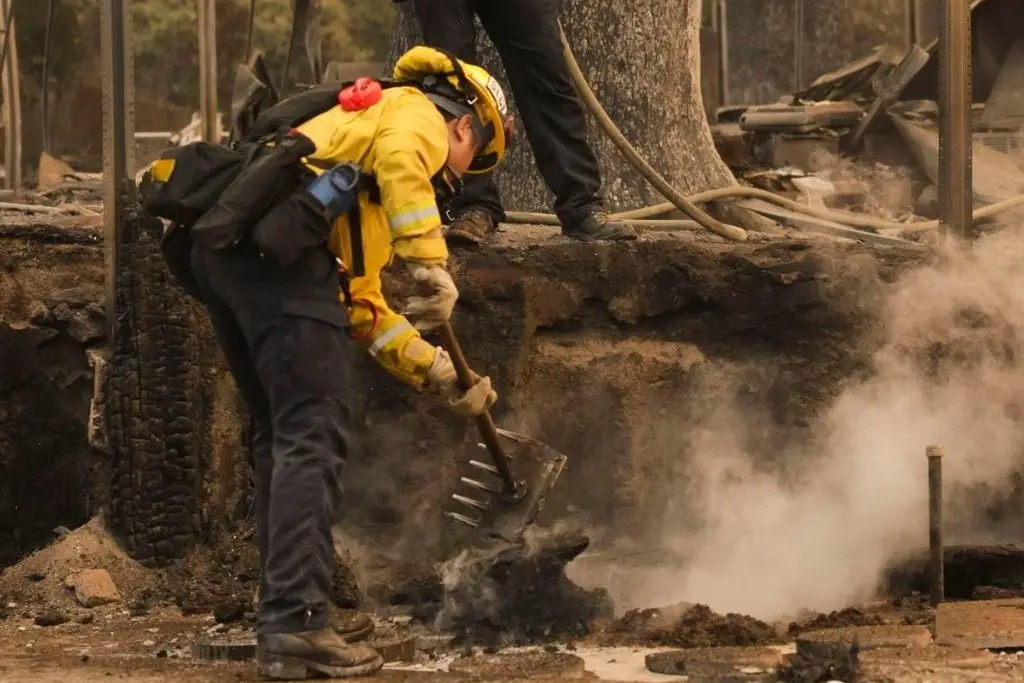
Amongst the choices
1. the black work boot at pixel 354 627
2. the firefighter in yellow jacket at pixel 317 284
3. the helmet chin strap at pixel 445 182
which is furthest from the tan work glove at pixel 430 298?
the black work boot at pixel 354 627

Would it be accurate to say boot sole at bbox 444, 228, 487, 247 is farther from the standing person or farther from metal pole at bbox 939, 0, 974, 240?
metal pole at bbox 939, 0, 974, 240

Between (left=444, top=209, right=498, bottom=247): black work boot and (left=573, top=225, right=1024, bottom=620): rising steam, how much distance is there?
1122mm

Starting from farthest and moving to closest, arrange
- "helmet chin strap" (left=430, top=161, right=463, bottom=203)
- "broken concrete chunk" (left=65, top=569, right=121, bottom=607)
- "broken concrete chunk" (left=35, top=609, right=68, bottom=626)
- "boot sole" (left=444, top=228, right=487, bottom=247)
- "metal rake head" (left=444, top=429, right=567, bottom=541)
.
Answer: "boot sole" (left=444, top=228, right=487, bottom=247) → "broken concrete chunk" (left=65, top=569, right=121, bottom=607) → "broken concrete chunk" (left=35, top=609, right=68, bottom=626) → "metal rake head" (left=444, top=429, right=567, bottom=541) → "helmet chin strap" (left=430, top=161, right=463, bottom=203)

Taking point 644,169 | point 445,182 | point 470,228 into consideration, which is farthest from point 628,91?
point 445,182

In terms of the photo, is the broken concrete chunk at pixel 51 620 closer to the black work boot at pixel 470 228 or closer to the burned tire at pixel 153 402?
the burned tire at pixel 153 402

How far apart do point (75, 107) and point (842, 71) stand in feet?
27.4

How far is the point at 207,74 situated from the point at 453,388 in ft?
10.9

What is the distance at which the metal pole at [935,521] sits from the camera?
5.45m

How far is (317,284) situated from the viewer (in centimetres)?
446

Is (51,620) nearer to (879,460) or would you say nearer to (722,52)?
(879,460)

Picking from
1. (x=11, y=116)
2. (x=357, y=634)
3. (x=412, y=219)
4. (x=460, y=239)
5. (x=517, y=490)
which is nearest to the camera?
(x=412, y=219)

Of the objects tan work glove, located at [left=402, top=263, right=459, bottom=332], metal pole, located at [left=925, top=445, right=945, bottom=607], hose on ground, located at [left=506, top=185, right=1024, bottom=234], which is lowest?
metal pole, located at [left=925, top=445, right=945, bottom=607]

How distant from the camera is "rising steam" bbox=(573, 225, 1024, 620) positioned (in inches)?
245

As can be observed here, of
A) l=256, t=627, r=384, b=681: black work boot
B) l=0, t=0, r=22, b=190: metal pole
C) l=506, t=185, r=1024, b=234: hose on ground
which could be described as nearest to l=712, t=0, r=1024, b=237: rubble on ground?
l=506, t=185, r=1024, b=234: hose on ground
